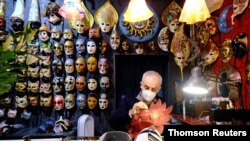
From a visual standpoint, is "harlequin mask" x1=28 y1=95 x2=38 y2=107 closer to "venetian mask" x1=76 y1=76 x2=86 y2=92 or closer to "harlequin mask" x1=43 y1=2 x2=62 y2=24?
"venetian mask" x1=76 y1=76 x2=86 y2=92

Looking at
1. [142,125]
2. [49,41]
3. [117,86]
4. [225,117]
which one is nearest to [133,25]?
[117,86]

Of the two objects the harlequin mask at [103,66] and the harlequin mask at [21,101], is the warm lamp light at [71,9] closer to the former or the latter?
the harlequin mask at [103,66]

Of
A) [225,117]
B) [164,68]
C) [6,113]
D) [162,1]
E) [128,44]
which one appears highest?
[162,1]

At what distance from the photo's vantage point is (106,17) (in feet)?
15.3

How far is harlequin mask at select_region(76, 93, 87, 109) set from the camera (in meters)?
4.51

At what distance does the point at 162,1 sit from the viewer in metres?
4.89

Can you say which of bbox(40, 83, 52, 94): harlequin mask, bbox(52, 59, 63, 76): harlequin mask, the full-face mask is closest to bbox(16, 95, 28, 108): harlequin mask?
bbox(40, 83, 52, 94): harlequin mask

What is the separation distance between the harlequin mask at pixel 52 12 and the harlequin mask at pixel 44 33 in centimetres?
14

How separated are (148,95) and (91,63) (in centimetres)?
344

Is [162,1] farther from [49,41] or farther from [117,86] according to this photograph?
[49,41]

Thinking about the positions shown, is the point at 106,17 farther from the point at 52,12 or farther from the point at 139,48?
the point at 52,12

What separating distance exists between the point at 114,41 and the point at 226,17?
1.59 metres

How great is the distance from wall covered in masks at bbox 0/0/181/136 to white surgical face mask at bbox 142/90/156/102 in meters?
3.34

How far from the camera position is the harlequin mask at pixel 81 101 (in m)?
4.51
